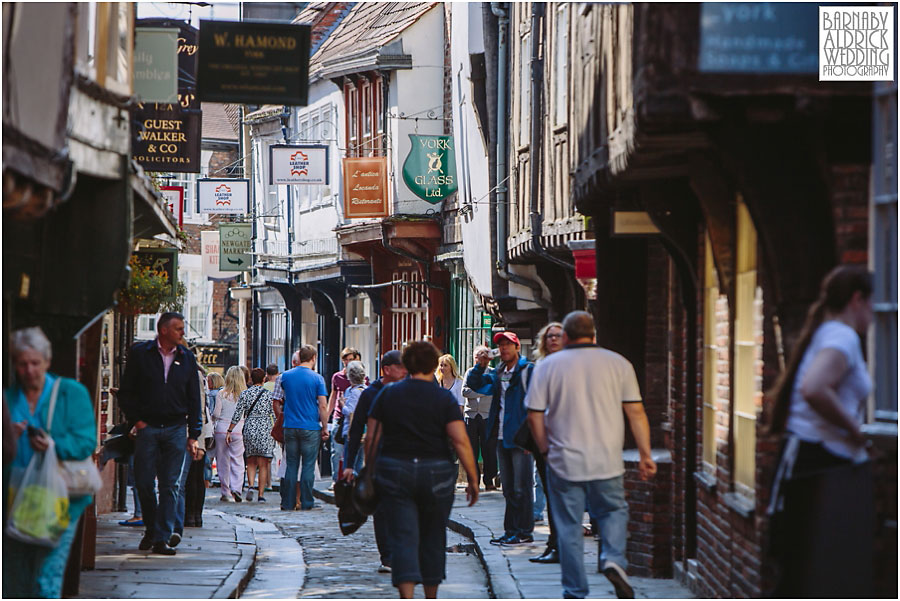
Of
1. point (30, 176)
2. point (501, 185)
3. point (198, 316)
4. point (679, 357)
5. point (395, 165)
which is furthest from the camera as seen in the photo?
point (198, 316)

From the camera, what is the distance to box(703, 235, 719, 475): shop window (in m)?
11.0

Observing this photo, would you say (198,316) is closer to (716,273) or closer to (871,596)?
(716,273)

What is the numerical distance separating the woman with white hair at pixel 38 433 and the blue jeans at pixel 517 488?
6236 millimetres

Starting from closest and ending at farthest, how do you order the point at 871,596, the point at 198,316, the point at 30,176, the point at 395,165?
the point at 871,596 < the point at 30,176 < the point at 395,165 < the point at 198,316

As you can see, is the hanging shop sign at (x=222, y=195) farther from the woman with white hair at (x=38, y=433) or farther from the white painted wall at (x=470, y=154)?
the woman with white hair at (x=38, y=433)

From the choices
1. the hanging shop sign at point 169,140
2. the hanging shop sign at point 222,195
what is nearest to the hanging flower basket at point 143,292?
the hanging shop sign at point 169,140

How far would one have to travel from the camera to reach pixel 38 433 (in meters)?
8.16

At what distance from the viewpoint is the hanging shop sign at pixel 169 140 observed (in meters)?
17.1

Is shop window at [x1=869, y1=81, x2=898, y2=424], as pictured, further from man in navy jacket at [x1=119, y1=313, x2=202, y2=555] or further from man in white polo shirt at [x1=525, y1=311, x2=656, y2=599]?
man in navy jacket at [x1=119, y1=313, x2=202, y2=555]

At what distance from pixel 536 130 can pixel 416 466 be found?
929 cm

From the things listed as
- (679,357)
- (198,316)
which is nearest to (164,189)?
(679,357)

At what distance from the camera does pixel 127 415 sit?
1316 cm

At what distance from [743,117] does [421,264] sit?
20852mm

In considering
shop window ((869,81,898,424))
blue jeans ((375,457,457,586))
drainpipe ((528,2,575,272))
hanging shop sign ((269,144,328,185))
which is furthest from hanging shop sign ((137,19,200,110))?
shop window ((869,81,898,424))
